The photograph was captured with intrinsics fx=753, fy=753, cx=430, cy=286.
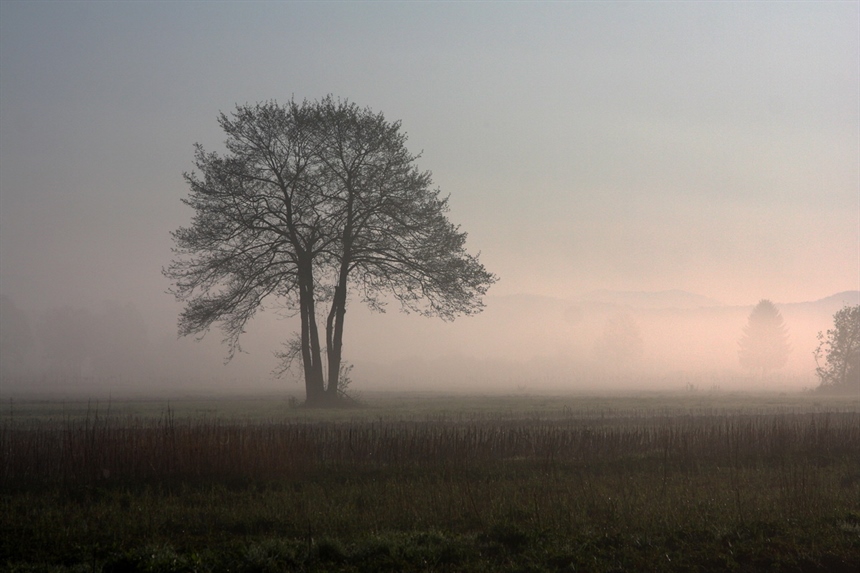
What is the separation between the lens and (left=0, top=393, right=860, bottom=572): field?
10.2 meters

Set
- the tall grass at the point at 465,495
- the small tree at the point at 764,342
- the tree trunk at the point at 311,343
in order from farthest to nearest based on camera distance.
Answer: the small tree at the point at 764,342, the tree trunk at the point at 311,343, the tall grass at the point at 465,495

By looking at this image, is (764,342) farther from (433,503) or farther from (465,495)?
(433,503)

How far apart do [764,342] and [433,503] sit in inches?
6256

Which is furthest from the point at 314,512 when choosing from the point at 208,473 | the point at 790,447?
the point at 790,447

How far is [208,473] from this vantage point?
624 inches

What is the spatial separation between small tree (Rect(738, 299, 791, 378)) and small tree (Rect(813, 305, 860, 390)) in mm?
72108

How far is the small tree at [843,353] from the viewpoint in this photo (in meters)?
78.1

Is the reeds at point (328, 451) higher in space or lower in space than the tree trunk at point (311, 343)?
lower

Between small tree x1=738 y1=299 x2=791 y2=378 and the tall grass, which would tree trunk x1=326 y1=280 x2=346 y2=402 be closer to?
the tall grass

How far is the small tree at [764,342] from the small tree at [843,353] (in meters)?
72.1

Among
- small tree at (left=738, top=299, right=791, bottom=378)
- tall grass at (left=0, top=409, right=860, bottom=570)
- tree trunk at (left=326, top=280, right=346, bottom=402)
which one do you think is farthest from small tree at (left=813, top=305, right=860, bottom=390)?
small tree at (left=738, top=299, right=791, bottom=378)

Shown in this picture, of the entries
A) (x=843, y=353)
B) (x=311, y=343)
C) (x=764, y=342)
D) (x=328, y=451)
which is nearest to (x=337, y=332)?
(x=311, y=343)

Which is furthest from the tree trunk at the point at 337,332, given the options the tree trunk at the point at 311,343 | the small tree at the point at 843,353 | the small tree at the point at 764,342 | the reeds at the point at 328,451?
the small tree at the point at 764,342

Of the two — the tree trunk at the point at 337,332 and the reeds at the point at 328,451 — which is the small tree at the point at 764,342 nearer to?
the tree trunk at the point at 337,332
